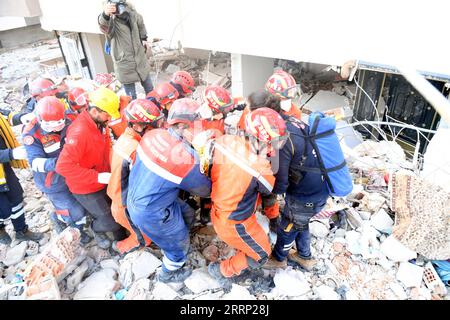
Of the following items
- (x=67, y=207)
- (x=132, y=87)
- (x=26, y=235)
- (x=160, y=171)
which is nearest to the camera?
(x=160, y=171)

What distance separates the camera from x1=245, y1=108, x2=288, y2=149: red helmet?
255 centimetres

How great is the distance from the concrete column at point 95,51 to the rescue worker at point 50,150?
252 inches

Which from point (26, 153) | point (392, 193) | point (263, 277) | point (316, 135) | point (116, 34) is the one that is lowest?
point (263, 277)

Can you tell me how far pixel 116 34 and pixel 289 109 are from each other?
321 cm

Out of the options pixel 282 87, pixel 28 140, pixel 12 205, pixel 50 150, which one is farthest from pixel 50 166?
pixel 282 87

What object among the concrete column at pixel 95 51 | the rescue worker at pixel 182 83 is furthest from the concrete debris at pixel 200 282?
the concrete column at pixel 95 51

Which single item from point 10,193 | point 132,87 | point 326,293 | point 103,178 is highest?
point 132,87

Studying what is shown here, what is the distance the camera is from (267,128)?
8.35ft

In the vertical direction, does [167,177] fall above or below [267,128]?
below

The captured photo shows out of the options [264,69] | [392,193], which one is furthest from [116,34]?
[392,193]

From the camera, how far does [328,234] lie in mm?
3844

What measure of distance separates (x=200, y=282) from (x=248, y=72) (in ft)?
14.9

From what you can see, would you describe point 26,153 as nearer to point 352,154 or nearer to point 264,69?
point 352,154

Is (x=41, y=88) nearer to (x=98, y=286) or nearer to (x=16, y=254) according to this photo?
(x=16, y=254)
